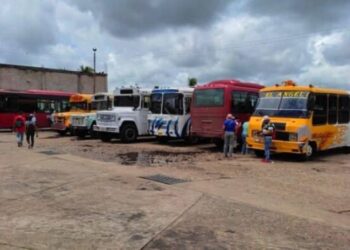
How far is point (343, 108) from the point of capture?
64.7ft

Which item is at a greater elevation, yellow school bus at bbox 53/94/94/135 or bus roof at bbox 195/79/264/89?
bus roof at bbox 195/79/264/89

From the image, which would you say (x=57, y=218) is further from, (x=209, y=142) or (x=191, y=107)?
(x=209, y=142)

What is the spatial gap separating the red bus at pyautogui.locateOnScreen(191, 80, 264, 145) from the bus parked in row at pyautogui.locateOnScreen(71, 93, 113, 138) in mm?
6679

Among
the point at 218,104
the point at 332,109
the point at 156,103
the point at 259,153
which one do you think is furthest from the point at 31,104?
the point at 332,109

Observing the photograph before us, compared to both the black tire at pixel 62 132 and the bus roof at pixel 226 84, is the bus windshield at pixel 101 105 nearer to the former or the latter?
the black tire at pixel 62 132

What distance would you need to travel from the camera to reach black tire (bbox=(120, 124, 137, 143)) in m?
25.0

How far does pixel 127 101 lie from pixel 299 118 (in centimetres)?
1097

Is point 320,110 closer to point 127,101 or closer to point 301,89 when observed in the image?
point 301,89

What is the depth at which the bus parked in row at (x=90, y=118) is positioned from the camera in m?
27.4

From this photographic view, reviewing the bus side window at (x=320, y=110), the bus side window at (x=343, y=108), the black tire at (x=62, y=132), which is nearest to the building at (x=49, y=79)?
the black tire at (x=62, y=132)

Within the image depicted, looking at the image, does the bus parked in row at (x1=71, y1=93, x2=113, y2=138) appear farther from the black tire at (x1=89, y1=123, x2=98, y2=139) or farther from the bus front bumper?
the bus front bumper

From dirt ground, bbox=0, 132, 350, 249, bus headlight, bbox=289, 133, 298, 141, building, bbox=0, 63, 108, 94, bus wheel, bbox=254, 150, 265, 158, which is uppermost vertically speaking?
building, bbox=0, 63, 108, 94

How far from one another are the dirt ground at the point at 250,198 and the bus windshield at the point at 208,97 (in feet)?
7.48

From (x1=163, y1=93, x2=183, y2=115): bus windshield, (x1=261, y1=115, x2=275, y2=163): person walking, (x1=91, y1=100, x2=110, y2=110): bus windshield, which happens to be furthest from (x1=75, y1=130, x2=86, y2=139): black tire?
(x1=261, y1=115, x2=275, y2=163): person walking
